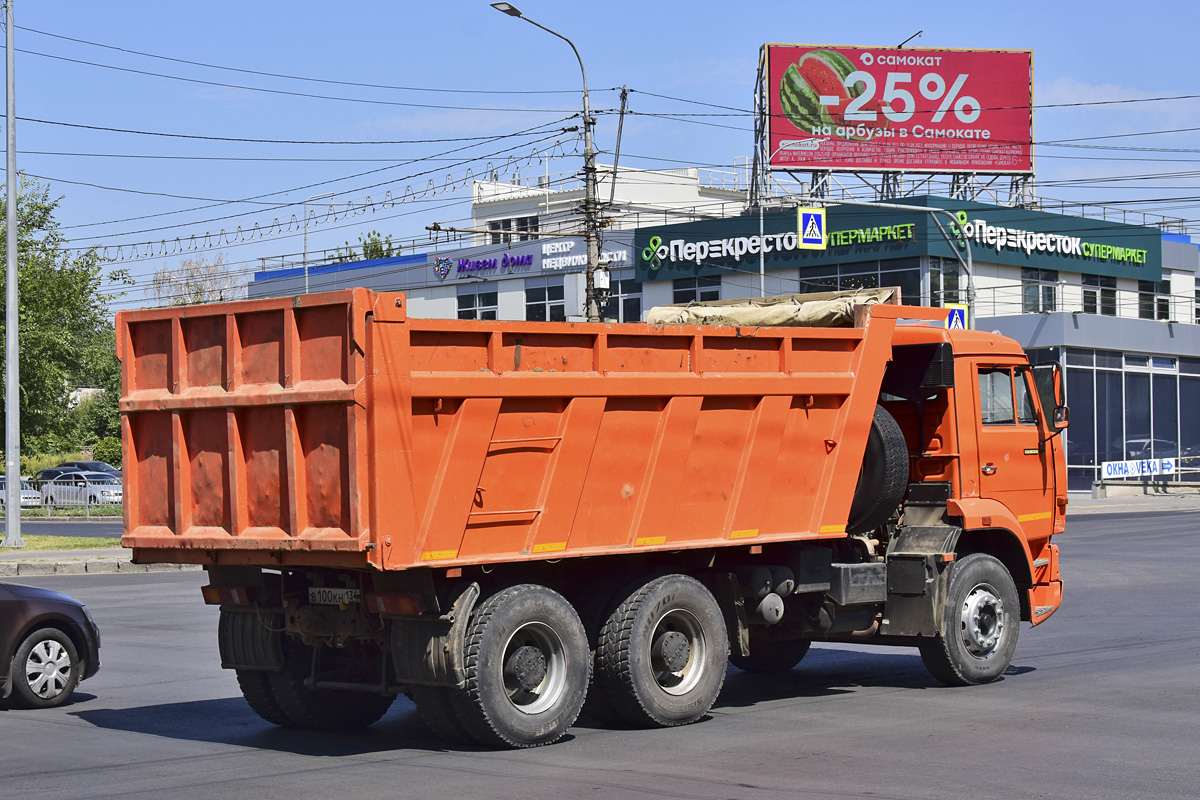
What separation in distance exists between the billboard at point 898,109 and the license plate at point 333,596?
4455 centimetres

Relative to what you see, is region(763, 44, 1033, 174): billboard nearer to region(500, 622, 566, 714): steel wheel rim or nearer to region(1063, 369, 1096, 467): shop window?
region(1063, 369, 1096, 467): shop window

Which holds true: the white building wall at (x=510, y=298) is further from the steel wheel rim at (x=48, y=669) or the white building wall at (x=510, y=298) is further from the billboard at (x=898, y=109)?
the steel wheel rim at (x=48, y=669)

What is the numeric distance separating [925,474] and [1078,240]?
44233 mm

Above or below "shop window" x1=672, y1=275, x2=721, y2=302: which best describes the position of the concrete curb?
below

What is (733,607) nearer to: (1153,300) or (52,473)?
(52,473)

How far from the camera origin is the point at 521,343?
28.4ft

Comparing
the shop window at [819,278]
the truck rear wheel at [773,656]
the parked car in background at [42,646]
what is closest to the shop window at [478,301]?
the shop window at [819,278]

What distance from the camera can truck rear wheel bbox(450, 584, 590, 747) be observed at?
27.4 feet

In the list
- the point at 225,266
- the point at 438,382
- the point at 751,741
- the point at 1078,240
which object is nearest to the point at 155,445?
the point at 438,382

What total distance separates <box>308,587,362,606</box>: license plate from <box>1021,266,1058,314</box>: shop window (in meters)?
45.7

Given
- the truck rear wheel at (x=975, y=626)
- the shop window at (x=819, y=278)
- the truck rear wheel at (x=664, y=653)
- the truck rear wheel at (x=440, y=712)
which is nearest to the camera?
the truck rear wheel at (x=440, y=712)

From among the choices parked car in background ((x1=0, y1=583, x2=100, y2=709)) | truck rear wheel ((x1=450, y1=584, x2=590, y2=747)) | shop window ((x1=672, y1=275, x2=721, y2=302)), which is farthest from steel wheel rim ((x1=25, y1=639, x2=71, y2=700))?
shop window ((x1=672, y1=275, x2=721, y2=302))

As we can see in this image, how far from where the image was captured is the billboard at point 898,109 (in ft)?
170

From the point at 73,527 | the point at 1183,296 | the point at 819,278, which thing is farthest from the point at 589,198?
the point at 1183,296
